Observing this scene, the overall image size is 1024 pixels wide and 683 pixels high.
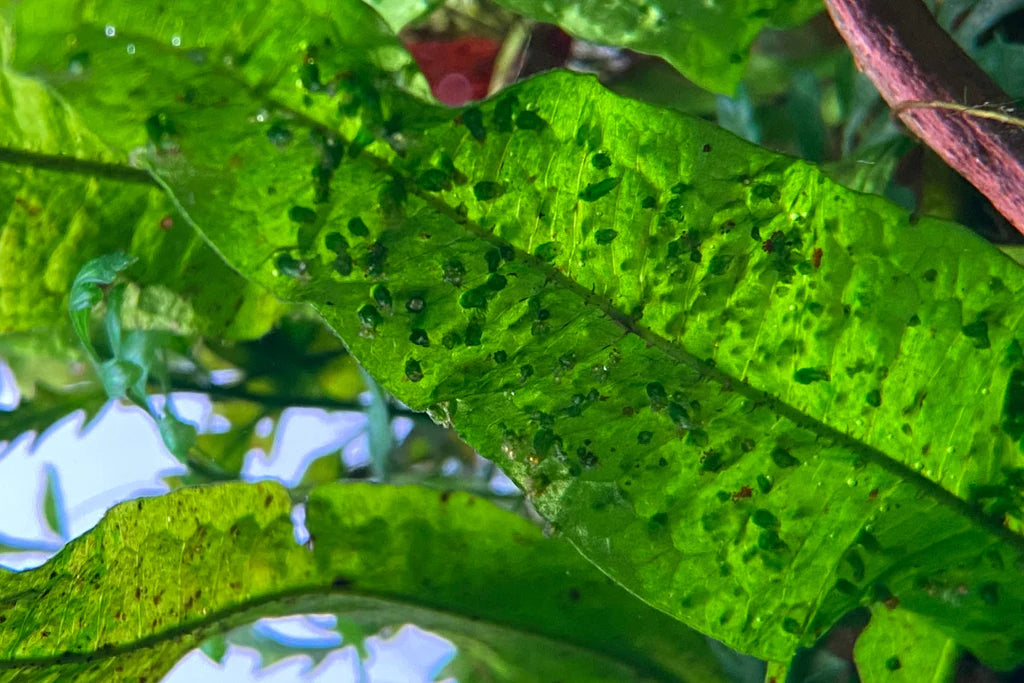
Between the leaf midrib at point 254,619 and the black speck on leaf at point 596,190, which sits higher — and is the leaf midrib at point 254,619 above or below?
below

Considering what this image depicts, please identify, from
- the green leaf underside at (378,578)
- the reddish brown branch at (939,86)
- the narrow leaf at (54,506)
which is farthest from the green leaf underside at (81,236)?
the reddish brown branch at (939,86)

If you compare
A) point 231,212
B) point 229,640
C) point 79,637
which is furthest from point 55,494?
point 231,212

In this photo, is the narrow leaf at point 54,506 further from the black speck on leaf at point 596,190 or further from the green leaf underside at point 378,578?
the black speck on leaf at point 596,190

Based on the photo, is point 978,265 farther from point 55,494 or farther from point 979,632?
point 55,494

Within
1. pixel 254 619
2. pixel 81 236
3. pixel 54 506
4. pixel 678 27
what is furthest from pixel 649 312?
pixel 54 506

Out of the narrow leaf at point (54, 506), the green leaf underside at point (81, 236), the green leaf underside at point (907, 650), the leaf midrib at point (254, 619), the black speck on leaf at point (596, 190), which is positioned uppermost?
the black speck on leaf at point (596, 190)

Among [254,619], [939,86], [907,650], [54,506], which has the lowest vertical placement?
[54,506]

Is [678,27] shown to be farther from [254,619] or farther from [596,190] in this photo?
[254,619]
